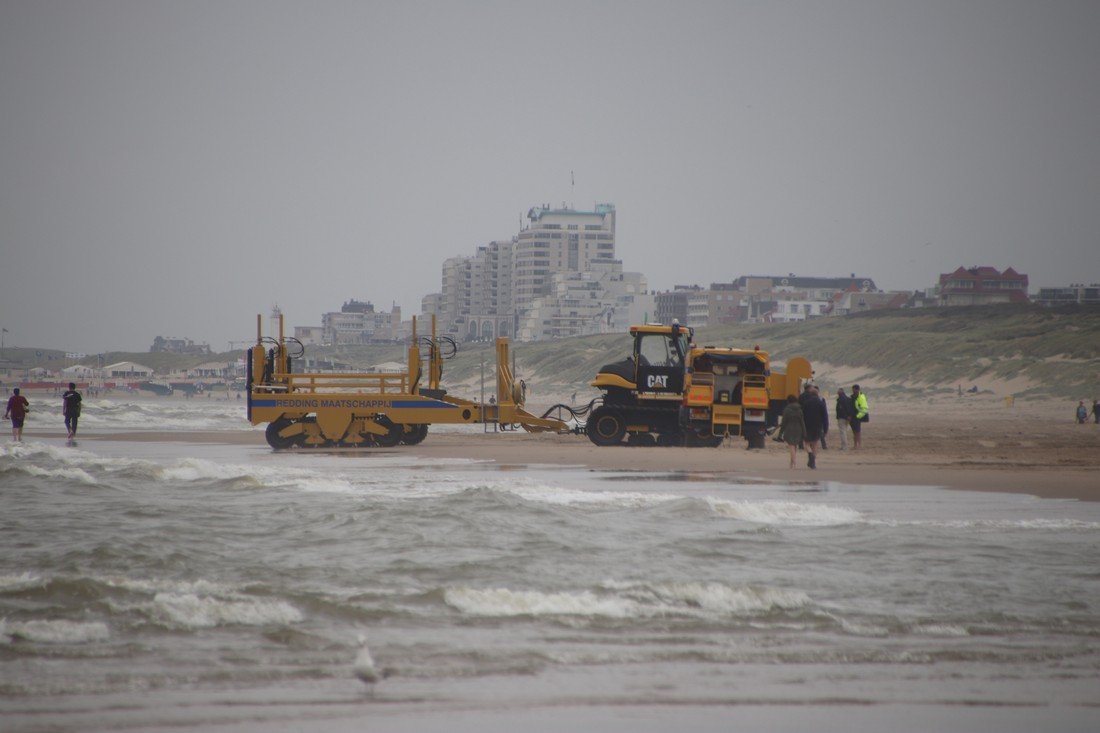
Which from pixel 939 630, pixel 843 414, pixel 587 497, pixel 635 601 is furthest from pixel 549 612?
pixel 843 414

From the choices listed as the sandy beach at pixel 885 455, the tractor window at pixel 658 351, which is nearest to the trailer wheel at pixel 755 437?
the sandy beach at pixel 885 455

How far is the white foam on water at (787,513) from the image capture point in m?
12.9

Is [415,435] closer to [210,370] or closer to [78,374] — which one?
[210,370]

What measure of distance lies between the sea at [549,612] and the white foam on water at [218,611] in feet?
0.09

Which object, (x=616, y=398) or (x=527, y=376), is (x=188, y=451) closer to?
(x=616, y=398)

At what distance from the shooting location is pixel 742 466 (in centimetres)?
2033

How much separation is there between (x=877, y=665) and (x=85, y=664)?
15.3 ft

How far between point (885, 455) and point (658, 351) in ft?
17.9

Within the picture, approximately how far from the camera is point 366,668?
21.2ft

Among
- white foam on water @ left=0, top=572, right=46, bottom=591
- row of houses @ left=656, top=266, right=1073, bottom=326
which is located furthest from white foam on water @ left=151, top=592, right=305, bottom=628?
row of houses @ left=656, top=266, right=1073, bottom=326

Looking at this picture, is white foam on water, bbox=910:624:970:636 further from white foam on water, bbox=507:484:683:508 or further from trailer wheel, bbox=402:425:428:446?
trailer wheel, bbox=402:425:428:446

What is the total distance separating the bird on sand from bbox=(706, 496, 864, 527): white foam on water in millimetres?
7024

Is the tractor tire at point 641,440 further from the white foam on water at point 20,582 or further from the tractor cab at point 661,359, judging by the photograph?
the white foam on water at point 20,582

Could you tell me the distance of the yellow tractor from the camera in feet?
77.7
